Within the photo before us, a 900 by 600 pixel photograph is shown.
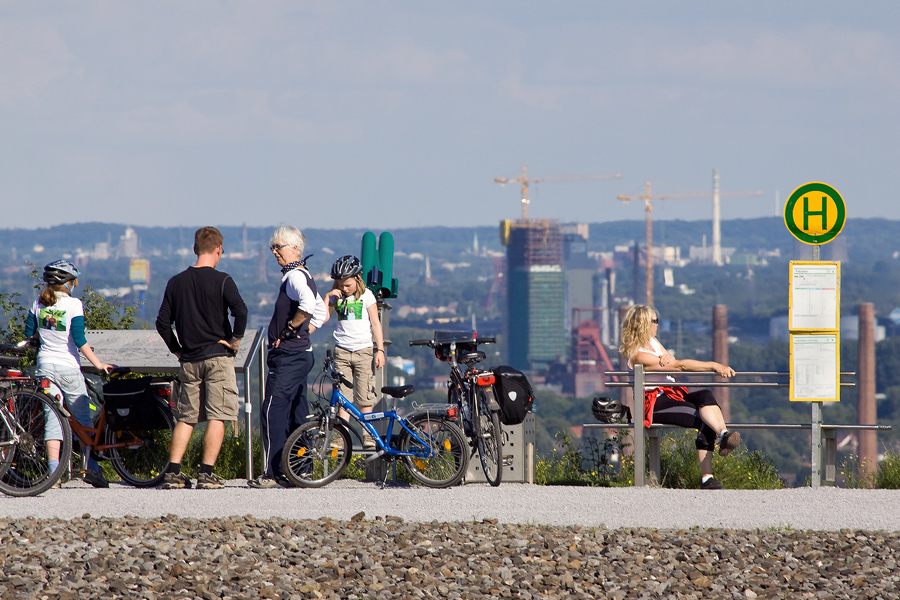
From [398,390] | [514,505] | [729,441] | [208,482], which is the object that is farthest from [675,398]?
[208,482]

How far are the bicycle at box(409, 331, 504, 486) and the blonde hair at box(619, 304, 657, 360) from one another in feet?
3.10

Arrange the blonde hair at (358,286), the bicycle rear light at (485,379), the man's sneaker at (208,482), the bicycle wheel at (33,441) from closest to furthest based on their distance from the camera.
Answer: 1. the bicycle wheel at (33,441)
2. the man's sneaker at (208,482)
3. the bicycle rear light at (485,379)
4. the blonde hair at (358,286)

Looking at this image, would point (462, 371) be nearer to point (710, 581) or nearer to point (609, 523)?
point (609, 523)

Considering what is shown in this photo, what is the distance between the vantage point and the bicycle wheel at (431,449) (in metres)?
7.62

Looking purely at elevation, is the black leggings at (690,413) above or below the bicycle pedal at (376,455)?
above

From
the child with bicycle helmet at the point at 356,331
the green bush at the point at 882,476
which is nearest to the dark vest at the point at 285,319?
the child with bicycle helmet at the point at 356,331

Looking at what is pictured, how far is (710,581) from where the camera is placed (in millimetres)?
4895

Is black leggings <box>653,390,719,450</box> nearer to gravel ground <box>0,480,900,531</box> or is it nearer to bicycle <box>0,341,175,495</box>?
gravel ground <box>0,480,900,531</box>

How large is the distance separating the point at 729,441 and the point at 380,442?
237 cm

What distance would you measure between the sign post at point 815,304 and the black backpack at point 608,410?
121 cm

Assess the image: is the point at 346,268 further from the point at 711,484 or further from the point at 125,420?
the point at 711,484

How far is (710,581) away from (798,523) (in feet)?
5.07

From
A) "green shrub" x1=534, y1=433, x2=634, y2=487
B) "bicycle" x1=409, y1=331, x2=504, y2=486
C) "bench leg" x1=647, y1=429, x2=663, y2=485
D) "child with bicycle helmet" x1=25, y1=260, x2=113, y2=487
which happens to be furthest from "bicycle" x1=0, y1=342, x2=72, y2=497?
"bench leg" x1=647, y1=429, x2=663, y2=485

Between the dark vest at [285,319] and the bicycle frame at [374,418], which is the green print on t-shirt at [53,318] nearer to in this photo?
the dark vest at [285,319]
